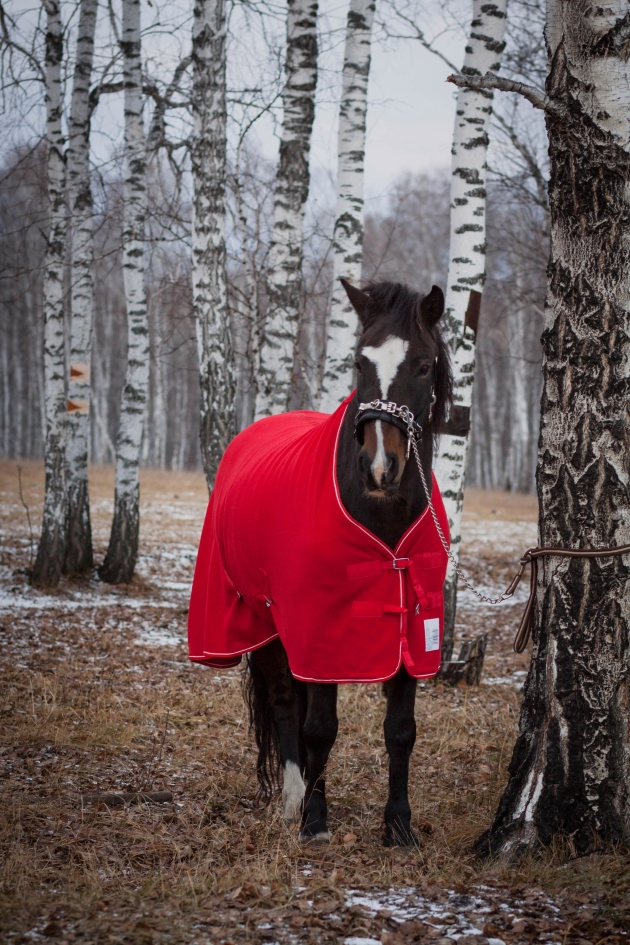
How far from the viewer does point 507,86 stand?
9.70 ft

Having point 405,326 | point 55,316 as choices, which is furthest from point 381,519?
point 55,316

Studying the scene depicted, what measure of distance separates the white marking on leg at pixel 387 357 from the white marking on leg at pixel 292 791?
2.14 meters

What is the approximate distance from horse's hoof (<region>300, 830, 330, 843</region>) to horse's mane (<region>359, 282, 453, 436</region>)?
1896 millimetres

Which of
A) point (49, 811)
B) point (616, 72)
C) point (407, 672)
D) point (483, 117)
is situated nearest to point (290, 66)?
point (483, 117)


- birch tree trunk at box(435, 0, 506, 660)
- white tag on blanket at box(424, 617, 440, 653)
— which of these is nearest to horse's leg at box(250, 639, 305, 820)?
white tag on blanket at box(424, 617, 440, 653)

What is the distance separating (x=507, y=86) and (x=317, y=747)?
2.88m

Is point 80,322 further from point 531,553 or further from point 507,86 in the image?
point 531,553

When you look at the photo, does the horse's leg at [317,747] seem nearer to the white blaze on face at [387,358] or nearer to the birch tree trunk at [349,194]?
the white blaze on face at [387,358]

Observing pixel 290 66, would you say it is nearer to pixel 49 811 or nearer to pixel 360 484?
pixel 360 484

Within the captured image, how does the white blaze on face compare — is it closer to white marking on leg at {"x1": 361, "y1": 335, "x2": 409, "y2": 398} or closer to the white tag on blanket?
white marking on leg at {"x1": 361, "y1": 335, "x2": 409, "y2": 398}

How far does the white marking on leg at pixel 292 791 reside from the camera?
397 cm


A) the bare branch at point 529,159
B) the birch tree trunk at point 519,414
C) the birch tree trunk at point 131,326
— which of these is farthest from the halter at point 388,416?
the birch tree trunk at point 519,414

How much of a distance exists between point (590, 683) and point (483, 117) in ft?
16.2

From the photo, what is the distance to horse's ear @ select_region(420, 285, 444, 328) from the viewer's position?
3.26 meters
